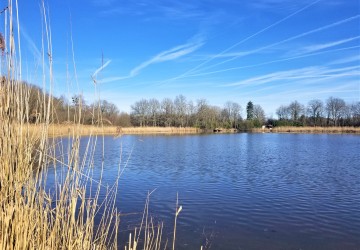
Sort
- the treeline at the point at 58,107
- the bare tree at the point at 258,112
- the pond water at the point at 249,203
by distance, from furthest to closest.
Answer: the bare tree at the point at 258,112 < the pond water at the point at 249,203 < the treeline at the point at 58,107

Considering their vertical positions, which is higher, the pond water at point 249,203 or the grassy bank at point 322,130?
the grassy bank at point 322,130

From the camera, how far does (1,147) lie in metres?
2.43

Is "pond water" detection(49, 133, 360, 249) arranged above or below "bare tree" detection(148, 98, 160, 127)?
below

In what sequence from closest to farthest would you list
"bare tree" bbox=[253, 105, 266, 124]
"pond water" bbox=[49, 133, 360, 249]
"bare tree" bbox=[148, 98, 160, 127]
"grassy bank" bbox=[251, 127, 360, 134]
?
"pond water" bbox=[49, 133, 360, 249] < "grassy bank" bbox=[251, 127, 360, 134] < "bare tree" bbox=[148, 98, 160, 127] < "bare tree" bbox=[253, 105, 266, 124]

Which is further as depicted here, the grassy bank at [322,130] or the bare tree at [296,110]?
the bare tree at [296,110]

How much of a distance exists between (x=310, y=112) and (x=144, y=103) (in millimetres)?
41586

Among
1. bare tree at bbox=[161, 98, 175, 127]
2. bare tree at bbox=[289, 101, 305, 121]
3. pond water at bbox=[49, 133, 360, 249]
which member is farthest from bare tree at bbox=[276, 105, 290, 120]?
pond water at bbox=[49, 133, 360, 249]

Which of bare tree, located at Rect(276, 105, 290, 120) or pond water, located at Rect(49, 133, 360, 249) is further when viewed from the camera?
bare tree, located at Rect(276, 105, 290, 120)

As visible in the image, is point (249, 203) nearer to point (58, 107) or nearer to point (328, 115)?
point (58, 107)

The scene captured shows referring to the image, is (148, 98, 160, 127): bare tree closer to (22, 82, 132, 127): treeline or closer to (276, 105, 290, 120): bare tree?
(276, 105, 290, 120): bare tree

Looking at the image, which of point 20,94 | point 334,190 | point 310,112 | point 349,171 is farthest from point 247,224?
point 310,112

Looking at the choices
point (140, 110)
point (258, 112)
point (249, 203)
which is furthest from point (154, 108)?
point (249, 203)

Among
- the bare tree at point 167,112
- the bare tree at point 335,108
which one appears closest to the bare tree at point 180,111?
the bare tree at point 167,112

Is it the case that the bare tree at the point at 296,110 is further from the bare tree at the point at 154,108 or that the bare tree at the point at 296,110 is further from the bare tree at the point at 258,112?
Answer: the bare tree at the point at 154,108
